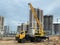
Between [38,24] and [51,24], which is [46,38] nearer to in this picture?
[38,24]

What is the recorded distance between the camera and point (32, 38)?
193ft

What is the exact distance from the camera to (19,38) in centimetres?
5484

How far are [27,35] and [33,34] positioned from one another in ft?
8.33

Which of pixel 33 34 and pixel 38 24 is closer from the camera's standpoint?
pixel 33 34

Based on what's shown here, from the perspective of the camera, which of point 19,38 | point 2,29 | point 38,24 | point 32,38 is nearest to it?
point 19,38

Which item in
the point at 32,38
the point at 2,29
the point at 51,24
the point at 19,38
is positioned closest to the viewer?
the point at 19,38

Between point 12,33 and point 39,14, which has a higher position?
point 39,14

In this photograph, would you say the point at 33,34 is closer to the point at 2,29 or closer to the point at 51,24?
the point at 2,29

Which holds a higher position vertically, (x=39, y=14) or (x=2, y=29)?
(x=39, y=14)

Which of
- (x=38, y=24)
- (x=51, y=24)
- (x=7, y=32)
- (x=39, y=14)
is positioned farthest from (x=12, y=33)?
(x=38, y=24)

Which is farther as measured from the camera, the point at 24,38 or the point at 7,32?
the point at 7,32

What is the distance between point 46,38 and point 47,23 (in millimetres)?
63610

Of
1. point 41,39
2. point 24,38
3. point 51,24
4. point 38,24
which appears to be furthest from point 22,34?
point 51,24

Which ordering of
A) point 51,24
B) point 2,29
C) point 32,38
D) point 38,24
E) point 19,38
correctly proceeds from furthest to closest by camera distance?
point 51,24
point 2,29
point 38,24
point 32,38
point 19,38
